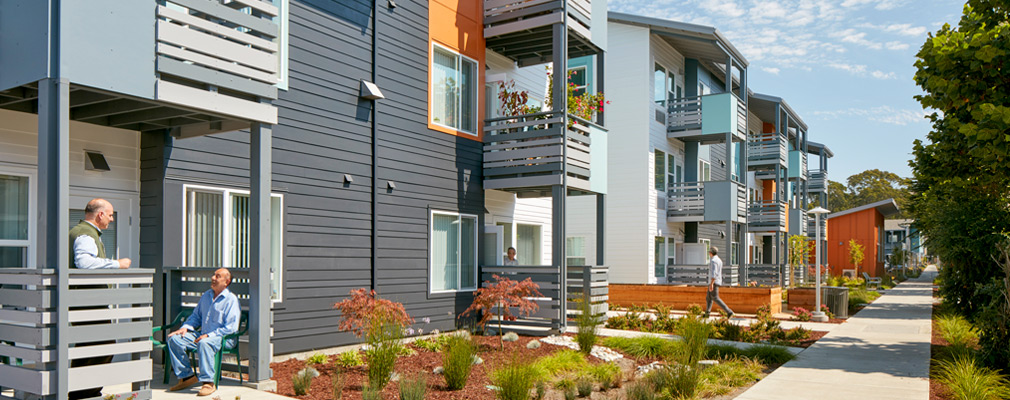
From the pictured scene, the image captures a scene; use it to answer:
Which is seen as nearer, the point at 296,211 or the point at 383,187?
the point at 296,211

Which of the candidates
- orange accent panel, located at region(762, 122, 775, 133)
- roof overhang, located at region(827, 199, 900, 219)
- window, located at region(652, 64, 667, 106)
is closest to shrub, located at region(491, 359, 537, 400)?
window, located at region(652, 64, 667, 106)

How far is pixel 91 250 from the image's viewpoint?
649 centimetres

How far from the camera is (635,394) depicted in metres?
7.66

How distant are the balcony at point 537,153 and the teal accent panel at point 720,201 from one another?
29.9ft

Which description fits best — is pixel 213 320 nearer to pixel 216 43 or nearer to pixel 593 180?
pixel 216 43

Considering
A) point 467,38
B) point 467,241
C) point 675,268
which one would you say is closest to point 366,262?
point 467,241

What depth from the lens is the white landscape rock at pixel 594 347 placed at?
11.0 metres

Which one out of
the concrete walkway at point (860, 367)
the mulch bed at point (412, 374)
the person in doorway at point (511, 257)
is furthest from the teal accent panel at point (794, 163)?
the mulch bed at point (412, 374)

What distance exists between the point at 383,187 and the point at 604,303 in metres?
5.66

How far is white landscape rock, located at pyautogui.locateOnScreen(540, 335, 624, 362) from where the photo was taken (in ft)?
36.2

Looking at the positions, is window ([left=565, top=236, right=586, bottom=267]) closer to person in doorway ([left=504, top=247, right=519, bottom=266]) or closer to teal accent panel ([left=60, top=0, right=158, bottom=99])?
person in doorway ([left=504, top=247, right=519, bottom=266])

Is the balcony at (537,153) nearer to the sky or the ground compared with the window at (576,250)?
nearer to the sky

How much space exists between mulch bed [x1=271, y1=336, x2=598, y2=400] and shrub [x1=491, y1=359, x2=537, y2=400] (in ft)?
0.96

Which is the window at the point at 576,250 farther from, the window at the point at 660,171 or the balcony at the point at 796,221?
the balcony at the point at 796,221
